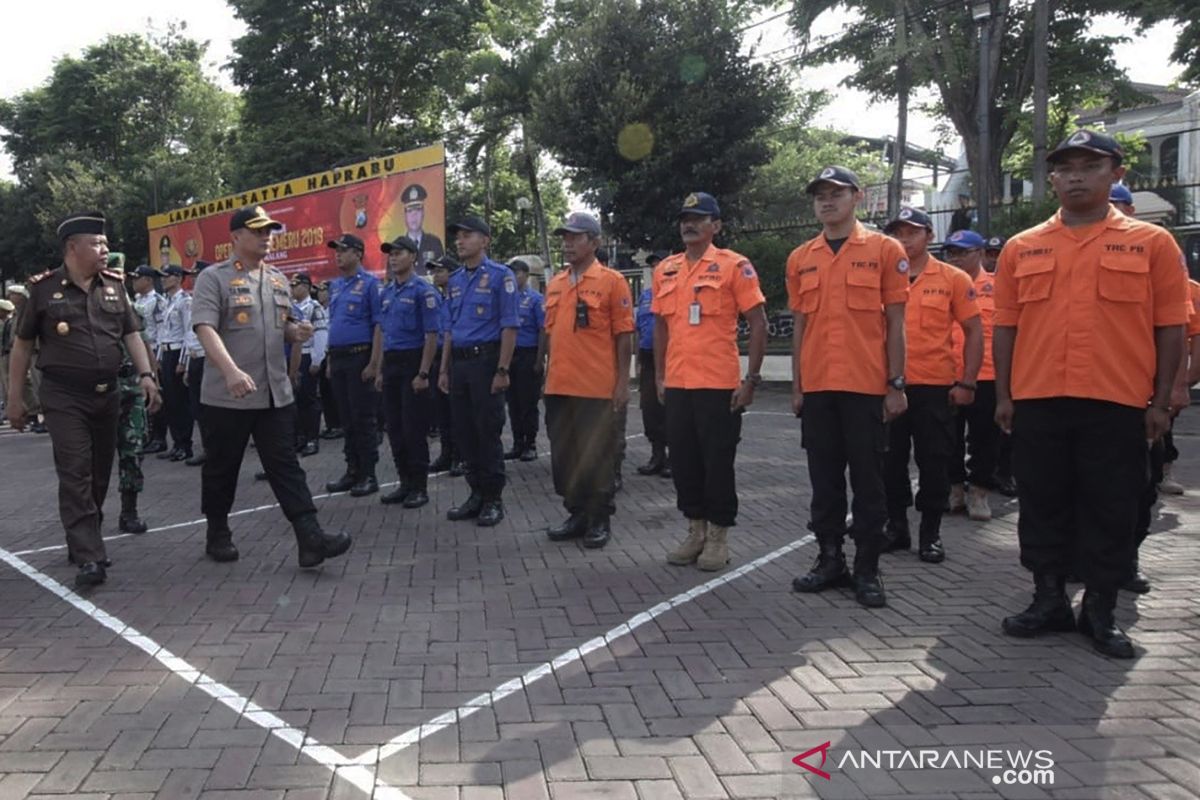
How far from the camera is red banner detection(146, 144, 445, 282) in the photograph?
15.1 meters

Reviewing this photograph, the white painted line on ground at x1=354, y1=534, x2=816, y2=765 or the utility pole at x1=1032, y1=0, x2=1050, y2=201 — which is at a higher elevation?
the utility pole at x1=1032, y1=0, x2=1050, y2=201

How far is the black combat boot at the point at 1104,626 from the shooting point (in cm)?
375

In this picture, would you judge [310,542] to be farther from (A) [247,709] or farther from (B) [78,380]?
(A) [247,709]

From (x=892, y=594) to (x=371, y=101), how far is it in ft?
97.9

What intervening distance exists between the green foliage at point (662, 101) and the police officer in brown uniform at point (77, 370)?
1383 cm

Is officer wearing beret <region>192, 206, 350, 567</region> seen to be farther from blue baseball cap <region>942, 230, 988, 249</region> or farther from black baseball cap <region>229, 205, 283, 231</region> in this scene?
blue baseball cap <region>942, 230, 988, 249</region>

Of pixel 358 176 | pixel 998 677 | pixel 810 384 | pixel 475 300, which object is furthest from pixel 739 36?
pixel 998 677

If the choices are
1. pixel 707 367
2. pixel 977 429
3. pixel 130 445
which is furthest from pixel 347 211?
pixel 707 367

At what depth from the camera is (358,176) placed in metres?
17.0

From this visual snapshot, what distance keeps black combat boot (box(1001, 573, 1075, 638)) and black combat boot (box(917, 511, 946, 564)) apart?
1.23 m

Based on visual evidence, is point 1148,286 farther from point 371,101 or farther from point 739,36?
point 371,101

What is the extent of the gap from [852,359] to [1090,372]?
1.07 meters

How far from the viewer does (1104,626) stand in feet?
12.6

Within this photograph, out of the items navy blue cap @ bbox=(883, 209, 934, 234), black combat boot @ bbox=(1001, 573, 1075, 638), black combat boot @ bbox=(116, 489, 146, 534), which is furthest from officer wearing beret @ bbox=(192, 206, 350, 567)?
navy blue cap @ bbox=(883, 209, 934, 234)
